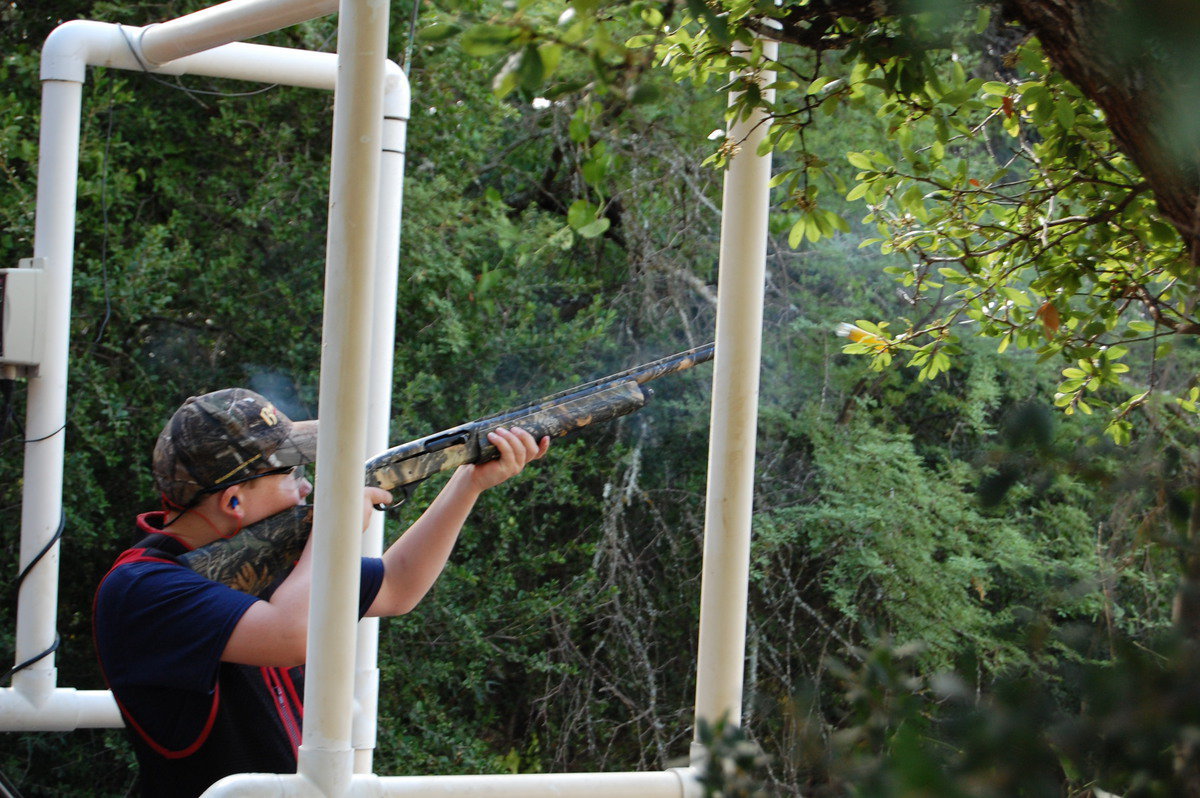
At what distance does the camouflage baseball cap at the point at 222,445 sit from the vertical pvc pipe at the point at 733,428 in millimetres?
729

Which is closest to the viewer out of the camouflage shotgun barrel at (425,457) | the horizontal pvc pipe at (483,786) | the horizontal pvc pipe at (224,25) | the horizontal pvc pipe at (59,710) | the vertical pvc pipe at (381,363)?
the horizontal pvc pipe at (483,786)

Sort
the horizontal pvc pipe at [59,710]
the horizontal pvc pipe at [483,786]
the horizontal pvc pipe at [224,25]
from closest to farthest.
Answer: the horizontal pvc pipe at [483,786], the horizontal pvc pipe at [224,25], the horizontal pvc pipe at [59,710]

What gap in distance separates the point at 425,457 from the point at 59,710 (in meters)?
1.16

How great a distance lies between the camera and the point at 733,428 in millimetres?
1880

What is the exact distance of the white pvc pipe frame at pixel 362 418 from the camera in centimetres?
156

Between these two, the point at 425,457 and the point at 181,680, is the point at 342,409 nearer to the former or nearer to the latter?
the point at 181,680

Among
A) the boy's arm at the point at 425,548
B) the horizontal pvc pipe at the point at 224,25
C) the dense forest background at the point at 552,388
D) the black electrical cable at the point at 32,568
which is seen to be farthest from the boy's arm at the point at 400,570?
the dense forest background at the point at 552,388

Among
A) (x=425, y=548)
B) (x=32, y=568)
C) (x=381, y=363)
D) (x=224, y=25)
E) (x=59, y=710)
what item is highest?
(x=224, y=25)

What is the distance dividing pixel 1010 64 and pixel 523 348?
11.9ft

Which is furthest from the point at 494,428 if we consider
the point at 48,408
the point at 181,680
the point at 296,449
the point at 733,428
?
the point at 48,408

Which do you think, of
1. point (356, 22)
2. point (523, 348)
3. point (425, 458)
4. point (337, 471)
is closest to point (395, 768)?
point (523, 348)

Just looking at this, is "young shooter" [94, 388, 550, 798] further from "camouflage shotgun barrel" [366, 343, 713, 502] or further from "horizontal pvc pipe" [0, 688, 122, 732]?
"horizontal pvc pipe" [0, 688, 122, 732]

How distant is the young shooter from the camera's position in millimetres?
1882

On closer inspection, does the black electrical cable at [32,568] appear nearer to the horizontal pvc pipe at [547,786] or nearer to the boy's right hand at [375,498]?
the boy's right hand at [375,498]
